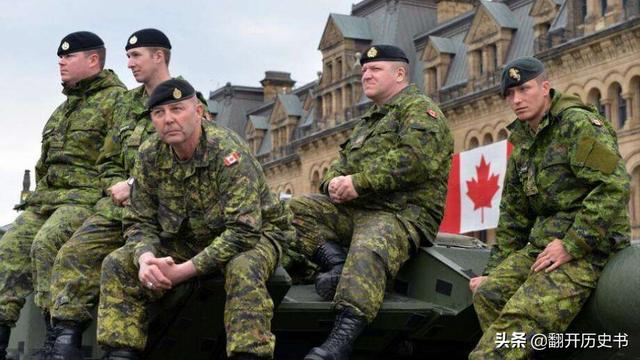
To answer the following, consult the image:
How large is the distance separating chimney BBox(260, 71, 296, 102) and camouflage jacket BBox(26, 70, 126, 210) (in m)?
80.6

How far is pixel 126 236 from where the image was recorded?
7.85m

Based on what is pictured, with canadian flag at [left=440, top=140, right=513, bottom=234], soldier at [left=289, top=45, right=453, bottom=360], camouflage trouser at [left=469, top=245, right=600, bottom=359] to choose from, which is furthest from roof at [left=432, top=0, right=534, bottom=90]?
camouflage trouser at [left=469, top=245, right=600, bottom=359]

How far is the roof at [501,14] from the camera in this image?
56.4 metres

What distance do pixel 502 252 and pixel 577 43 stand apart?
4256 cm

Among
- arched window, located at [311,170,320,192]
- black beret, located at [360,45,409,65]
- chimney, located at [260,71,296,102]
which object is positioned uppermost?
chimney, located at [260,71,296,102]

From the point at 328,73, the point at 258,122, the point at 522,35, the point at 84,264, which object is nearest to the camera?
the point at 84,264

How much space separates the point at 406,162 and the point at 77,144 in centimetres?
242

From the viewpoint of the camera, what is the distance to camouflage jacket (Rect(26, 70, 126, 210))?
928 cm

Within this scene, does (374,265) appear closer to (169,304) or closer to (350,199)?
(350,199)

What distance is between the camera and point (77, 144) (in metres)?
9.40

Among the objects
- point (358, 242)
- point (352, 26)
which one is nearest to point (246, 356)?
point (358, 242)

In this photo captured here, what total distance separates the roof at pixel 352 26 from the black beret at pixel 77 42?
58.9 metres

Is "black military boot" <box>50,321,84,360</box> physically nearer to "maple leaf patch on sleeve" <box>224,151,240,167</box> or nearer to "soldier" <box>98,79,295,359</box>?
"soldier" <box>98,79,295,359</box>

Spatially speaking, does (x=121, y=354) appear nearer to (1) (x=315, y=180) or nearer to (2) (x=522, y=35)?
(2) (x=522, y=35)
